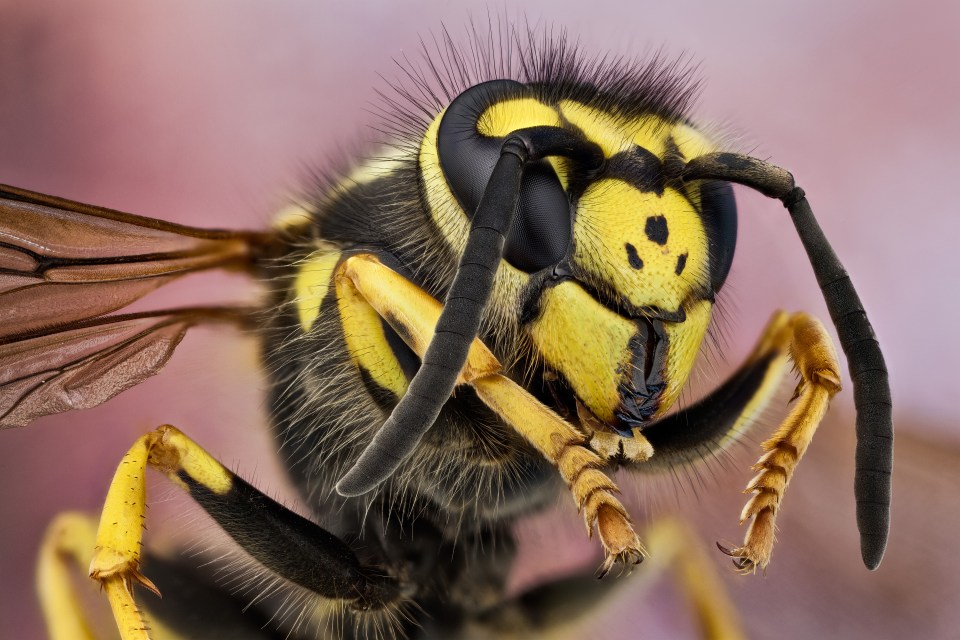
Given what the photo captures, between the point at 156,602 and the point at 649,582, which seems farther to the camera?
the point at 649,582

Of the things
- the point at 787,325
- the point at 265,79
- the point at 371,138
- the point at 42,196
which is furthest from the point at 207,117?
the point at 787,325

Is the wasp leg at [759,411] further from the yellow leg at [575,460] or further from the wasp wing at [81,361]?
the wasp wing at [81,361]

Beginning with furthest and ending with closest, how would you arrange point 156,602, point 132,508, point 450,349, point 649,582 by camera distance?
point 649,582 < point 156,602 < point 132,508 < point 450,349

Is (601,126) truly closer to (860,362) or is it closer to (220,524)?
(860,362)

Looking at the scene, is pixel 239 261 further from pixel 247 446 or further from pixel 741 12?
pixel 741 12

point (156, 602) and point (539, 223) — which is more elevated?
point (539, 223)

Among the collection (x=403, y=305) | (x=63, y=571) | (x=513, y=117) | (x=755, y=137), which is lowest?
(x=63, y=571)

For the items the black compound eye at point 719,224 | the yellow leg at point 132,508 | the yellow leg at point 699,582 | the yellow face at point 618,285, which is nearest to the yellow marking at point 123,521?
the yellow leg at point 132,508

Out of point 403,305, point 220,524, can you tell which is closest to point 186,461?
point 220,524
